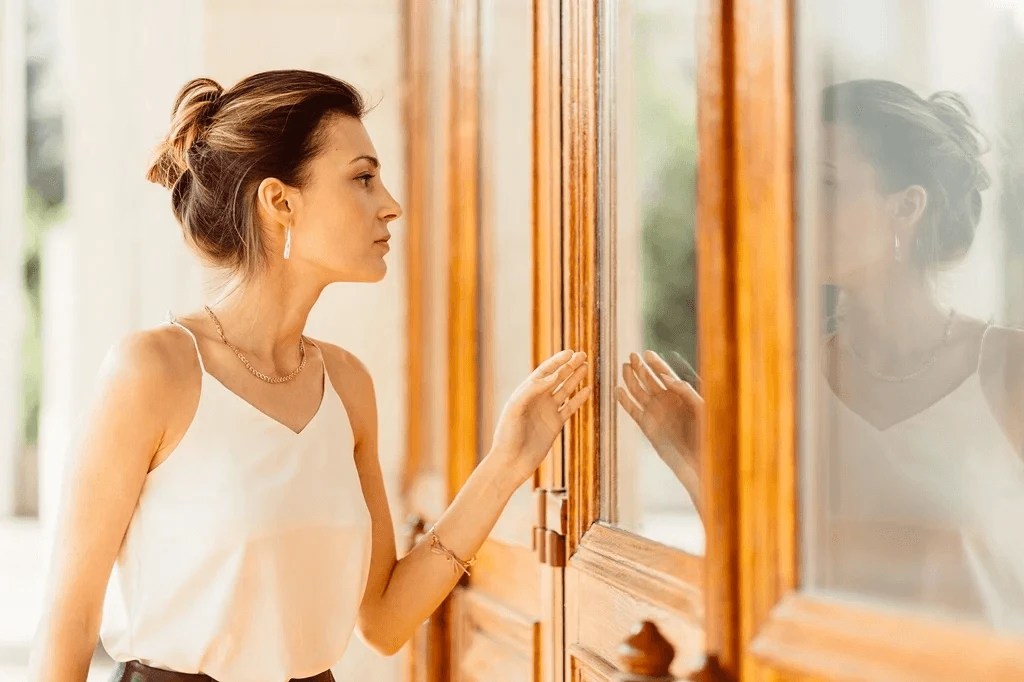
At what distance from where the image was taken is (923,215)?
659 mm

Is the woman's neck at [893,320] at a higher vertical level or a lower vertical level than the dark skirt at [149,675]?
higher

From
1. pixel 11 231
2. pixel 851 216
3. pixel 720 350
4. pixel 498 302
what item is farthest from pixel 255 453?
pixel 11 231

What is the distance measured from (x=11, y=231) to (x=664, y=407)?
2298mm

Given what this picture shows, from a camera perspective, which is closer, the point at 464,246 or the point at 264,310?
the point at 264,310

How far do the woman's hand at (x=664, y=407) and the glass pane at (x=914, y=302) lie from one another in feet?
0.76

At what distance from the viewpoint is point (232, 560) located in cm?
138

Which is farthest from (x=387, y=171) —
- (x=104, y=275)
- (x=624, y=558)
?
(x=624, y=558)

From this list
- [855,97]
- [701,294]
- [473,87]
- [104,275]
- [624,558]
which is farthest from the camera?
[104,275]

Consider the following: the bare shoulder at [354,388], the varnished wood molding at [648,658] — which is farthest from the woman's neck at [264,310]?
the varnished wood molding at [648,658]

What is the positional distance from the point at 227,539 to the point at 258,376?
0.25m

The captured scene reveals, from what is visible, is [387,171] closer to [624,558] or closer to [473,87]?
[473,87]

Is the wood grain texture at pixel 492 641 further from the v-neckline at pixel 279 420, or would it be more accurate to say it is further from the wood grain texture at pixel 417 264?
the v-neckline at pixel 279 420

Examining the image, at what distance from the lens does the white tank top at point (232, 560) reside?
4.50 ft

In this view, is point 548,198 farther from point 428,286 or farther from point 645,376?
point 428,286
